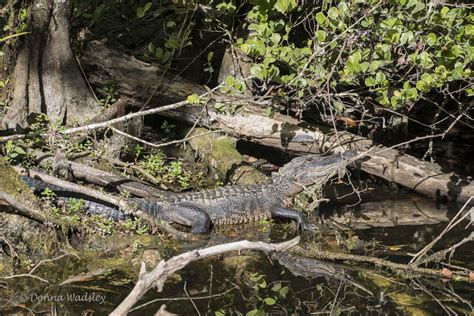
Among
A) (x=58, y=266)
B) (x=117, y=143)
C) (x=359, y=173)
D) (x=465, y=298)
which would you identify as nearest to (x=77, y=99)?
(x=117, y=143)

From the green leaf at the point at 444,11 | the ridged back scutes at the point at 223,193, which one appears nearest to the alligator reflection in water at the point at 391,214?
the ridged back scutes at the point at 223,193

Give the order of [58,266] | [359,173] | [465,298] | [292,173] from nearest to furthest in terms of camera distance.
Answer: [465,298] → [58,266] → [292,173] → [359,173]

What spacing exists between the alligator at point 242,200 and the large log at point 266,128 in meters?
0.37

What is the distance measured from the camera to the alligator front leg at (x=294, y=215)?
23.7ft

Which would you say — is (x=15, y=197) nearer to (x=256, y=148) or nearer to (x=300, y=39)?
(x=256, y=148)

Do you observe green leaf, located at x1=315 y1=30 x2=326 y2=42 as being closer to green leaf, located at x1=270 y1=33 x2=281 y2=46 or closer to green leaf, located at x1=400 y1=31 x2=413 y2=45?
green leaf, located at x1=270 y1=33 x2=281 y2=46

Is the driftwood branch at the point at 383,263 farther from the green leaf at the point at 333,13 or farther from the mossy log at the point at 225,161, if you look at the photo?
the mossy log at the point at 225,161

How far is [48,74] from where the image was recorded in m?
7.82

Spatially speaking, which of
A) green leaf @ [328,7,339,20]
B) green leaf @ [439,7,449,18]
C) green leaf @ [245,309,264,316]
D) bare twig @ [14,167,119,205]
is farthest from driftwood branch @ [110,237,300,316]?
green leaf @ [439,7,449,18]

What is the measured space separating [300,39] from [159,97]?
2.35 m

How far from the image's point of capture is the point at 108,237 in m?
6.34

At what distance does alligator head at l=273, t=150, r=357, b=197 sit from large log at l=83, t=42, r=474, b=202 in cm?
32

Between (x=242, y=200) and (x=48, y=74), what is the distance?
97.3 inches

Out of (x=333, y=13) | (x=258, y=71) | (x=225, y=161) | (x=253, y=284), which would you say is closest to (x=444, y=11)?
(x=333, y=13)
